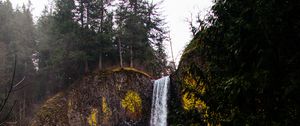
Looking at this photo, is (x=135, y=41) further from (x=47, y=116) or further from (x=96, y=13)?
(x=47, y=116)

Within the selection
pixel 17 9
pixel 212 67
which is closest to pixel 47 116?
pixel 212 67

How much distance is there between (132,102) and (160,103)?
2496mm

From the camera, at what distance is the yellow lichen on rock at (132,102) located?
22.9 metres

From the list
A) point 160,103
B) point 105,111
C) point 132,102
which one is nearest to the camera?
point 160,103

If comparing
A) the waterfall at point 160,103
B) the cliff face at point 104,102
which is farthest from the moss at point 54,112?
the waterfall at point 160,103

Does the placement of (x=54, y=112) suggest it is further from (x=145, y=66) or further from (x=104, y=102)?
(x=145, y=66)

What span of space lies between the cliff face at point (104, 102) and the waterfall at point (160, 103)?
0.83 m

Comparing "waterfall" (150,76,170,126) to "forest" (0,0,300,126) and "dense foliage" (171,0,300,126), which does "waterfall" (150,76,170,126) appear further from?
"dense foliage" (171,0,300,126)

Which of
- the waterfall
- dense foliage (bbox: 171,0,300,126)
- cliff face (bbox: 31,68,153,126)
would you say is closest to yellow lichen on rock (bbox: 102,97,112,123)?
cliff face (bbox: 31,68,153,126)

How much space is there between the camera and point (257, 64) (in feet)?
11.1

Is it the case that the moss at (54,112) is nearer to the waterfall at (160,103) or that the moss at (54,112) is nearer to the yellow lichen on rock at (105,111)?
the yellow lichen on rock at (105,111)

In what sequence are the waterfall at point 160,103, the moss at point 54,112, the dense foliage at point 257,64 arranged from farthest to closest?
the moss at point 54,112 < the waterfall at point 160,103 < the dense foliage at point 257,64

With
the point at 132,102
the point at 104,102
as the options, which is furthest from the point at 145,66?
the point at 104,102

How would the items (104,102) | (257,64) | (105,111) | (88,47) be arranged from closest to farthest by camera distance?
(257,64), (105,111), (104,102), (88,47)
